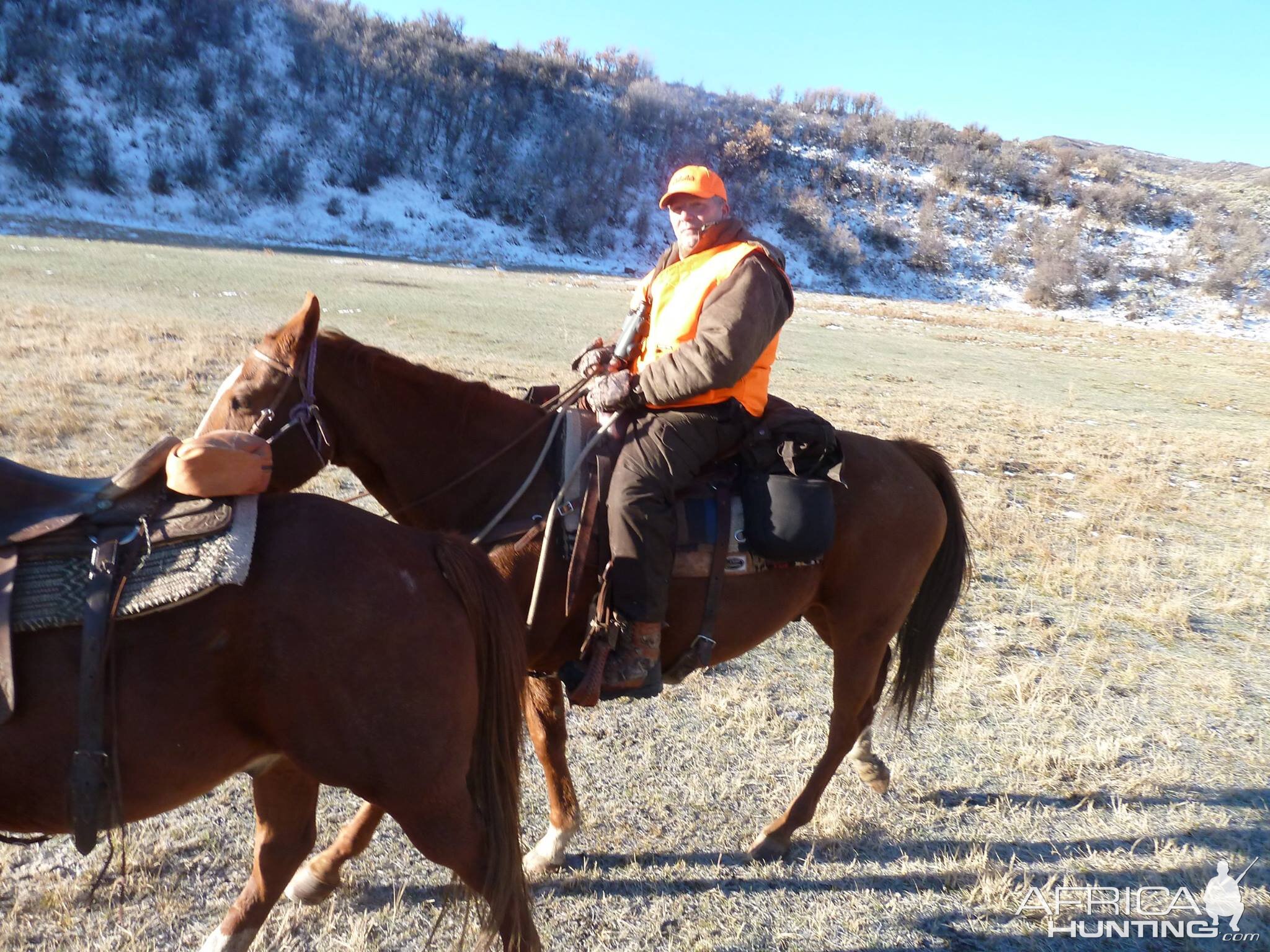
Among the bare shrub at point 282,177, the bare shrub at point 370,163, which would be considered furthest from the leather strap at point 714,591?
the bare shrub at point 370,163

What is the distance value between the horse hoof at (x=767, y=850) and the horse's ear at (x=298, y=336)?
2.65 meters

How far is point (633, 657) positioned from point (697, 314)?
129 cm

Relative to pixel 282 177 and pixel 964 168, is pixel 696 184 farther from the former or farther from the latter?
pixel 964 168

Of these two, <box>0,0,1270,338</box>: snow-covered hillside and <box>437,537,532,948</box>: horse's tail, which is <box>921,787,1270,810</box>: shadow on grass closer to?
<box>437,537,532,948</box>: horse's tail

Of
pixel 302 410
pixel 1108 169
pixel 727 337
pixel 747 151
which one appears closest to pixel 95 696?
pixel 302 410

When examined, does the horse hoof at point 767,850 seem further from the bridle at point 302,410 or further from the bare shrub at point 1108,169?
the bare shrub at point 1108,169

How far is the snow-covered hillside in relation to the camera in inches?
1261

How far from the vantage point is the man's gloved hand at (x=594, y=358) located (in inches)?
126

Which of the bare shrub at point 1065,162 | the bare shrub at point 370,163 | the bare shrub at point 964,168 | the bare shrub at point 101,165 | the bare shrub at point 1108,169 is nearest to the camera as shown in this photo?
the bare shrub at point 101,165

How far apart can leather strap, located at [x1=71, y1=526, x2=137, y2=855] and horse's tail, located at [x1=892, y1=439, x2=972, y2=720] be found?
313 centimetres

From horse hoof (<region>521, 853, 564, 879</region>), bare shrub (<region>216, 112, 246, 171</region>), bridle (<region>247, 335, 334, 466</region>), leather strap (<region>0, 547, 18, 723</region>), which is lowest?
horse hoof (<region>521, 853, 564, 879</region>)

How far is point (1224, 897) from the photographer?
300 cm

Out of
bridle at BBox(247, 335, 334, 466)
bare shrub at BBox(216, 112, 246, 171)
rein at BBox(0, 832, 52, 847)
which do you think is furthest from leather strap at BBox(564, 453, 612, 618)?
bare shrub at BBox(216, 112, 246, 171)

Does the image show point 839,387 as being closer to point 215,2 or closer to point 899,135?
point 215,2
